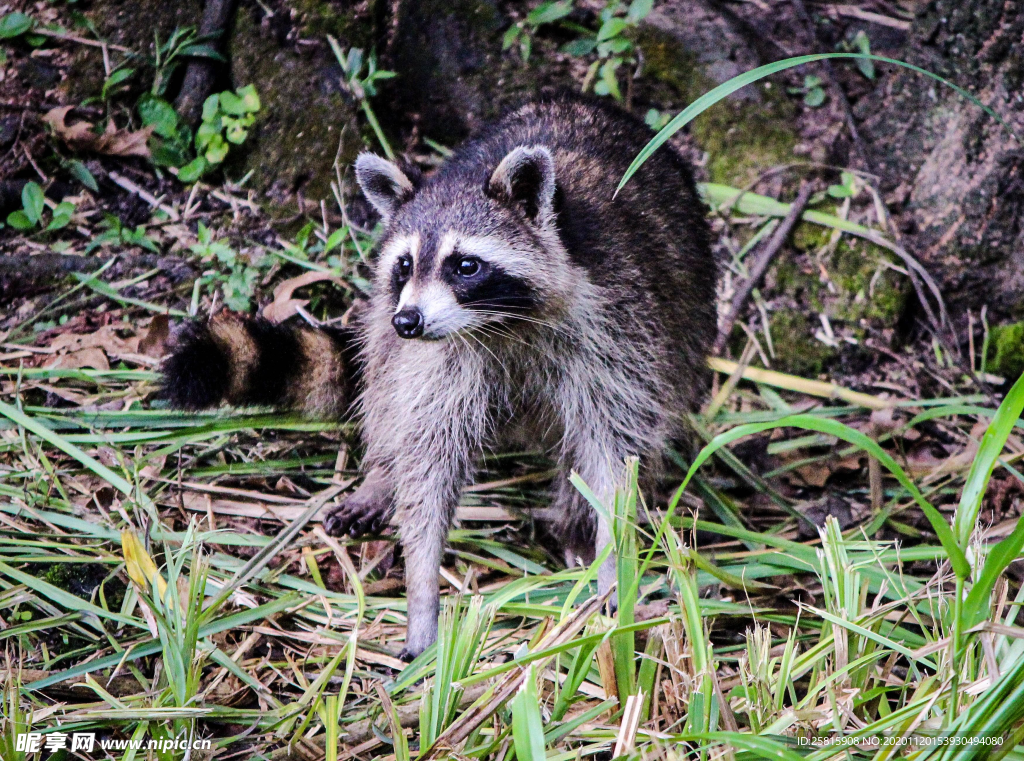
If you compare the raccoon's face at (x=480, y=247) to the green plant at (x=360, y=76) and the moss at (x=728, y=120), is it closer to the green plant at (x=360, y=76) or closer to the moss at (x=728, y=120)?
the green plant at (x=360, y=76)

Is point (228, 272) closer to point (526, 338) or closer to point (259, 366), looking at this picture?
point (259, 366)

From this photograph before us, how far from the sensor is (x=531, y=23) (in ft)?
18.0

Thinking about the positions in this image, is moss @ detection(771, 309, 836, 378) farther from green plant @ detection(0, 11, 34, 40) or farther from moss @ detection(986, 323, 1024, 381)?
green plant @ detection(0, 11, 34, 40)

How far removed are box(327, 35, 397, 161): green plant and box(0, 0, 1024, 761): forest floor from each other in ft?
1.29

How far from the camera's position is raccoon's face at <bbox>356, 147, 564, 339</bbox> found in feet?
10.7

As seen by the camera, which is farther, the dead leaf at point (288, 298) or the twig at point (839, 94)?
the twig at point (839, 94)

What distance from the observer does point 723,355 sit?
5027mm

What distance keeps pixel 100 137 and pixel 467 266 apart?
2579mm

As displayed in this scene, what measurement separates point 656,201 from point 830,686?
7.63ft

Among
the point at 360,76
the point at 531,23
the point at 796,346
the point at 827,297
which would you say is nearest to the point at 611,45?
the point at 531,23

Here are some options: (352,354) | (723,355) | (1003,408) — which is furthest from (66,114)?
(1003,408)

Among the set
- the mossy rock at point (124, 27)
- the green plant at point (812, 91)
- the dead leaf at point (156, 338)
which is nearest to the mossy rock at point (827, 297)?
the green plant at point (812, 91)

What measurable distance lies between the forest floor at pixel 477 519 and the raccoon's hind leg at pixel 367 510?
92 mm

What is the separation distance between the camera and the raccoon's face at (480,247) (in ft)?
10.7
